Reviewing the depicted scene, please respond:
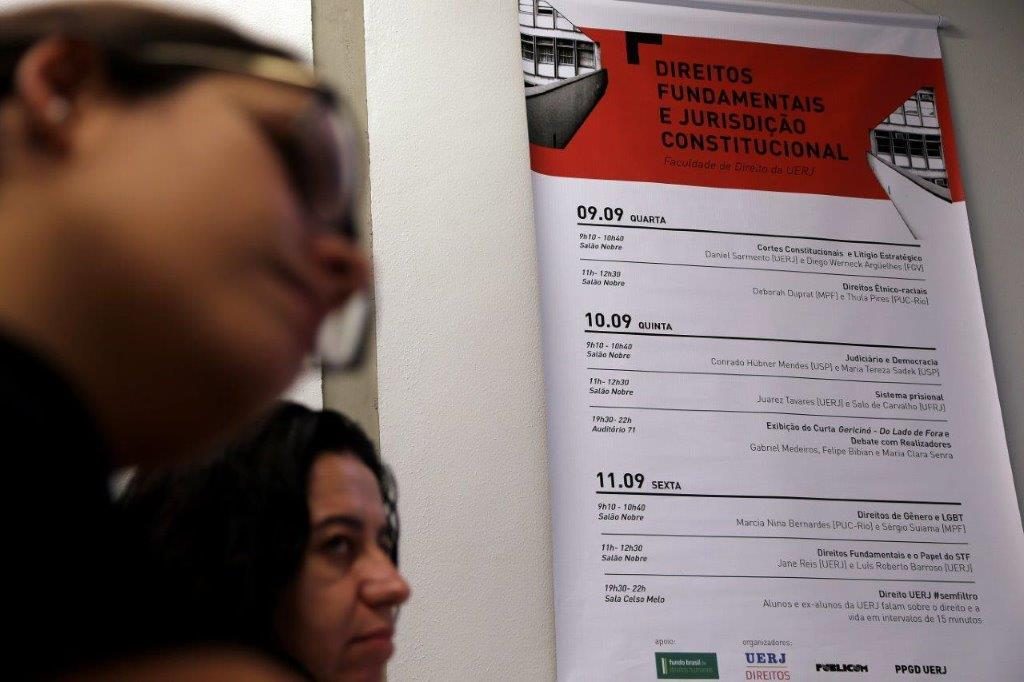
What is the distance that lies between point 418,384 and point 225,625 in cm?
144

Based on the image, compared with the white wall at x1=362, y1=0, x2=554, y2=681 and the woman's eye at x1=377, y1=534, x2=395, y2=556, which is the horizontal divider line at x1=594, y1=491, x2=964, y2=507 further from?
the woman's eye at x1=377, y1=534, x2=395, y2=556

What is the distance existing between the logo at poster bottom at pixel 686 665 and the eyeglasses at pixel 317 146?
146cm

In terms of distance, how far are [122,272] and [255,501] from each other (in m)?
0.82

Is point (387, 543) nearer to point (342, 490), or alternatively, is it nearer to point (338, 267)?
point (342, 490)

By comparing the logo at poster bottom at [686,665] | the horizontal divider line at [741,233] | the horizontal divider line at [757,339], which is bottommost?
the logo at poster bottom at [686,665]

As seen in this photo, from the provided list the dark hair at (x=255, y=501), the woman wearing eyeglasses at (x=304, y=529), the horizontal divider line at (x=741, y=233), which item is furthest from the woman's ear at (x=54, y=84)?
the horizontal divider line at (x=741, y=233)

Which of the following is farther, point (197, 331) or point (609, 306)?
point (609, 306)

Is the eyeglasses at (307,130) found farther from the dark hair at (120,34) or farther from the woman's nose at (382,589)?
the woman's nose at (382,589)

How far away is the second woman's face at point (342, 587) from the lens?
1178 millimetres

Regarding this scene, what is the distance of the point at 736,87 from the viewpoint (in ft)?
7.03

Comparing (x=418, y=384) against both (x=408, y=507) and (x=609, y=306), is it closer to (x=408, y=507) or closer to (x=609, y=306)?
(x=408, y=507)

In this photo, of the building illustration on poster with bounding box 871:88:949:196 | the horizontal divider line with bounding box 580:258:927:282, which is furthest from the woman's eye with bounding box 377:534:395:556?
the building illustration on poster with bounding box 871:88:949:196

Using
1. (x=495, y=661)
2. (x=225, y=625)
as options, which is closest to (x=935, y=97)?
(x=495, y=661)

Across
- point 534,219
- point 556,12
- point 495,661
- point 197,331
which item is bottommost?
point 495,661
